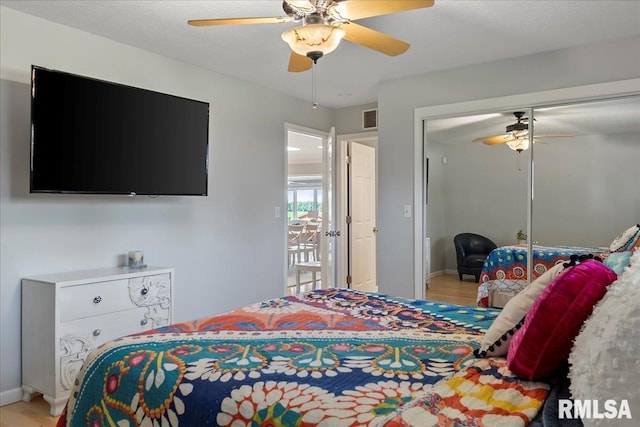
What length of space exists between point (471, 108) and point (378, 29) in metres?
1.27

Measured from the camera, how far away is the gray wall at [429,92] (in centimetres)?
331

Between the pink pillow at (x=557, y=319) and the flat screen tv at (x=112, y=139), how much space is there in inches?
107

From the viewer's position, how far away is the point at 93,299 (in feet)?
9.20

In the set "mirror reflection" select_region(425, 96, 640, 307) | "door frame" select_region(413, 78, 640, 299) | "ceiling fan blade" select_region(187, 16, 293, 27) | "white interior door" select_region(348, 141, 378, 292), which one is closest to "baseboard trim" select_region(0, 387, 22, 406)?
"ceiling fan blade" select_region(187, 16, 293, 27)

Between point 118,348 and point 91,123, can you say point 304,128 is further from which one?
point 118,348

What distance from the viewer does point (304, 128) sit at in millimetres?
5113

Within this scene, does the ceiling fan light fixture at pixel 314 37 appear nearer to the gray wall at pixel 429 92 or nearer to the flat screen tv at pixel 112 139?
the flat screen tv at pixel 112 139

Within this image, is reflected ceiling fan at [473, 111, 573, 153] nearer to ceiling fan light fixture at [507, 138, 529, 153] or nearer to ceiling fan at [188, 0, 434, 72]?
ceiling fan light fixture at [507, 138, 529, 153]

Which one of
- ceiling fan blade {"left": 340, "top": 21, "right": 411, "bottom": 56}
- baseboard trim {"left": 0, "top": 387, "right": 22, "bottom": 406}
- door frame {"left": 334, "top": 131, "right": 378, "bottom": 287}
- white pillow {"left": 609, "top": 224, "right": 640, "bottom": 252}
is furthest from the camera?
door frame {"left": 334, "top": 131, "right": 378, "bottom": 287}

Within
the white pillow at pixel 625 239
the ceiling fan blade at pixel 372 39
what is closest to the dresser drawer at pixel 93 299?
the ceiling fan blade at pixel 372 39

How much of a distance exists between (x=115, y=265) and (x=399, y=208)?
248cm

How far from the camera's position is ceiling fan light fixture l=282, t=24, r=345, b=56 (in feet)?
6.87

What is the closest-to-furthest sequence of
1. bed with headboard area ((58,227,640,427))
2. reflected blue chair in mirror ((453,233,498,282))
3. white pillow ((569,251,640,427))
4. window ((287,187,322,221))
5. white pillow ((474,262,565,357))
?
white pillow ((569,251,640,427)), bed with headboard area ((58,227,640,427)), white pillow ((474,262,565,357)), reflected blue chair in mirror ((453,233,498,282)), window ((287,187,322,221))

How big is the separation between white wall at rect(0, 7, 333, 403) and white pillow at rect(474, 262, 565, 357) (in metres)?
2.75
